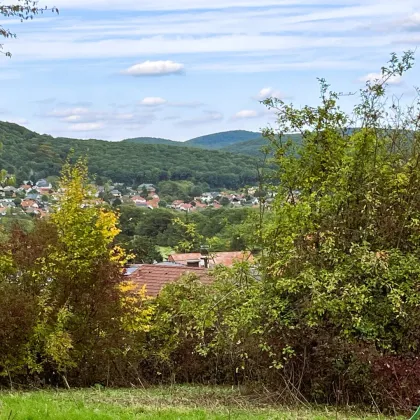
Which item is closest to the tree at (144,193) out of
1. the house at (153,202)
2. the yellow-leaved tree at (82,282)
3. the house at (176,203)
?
the house at (153,202)

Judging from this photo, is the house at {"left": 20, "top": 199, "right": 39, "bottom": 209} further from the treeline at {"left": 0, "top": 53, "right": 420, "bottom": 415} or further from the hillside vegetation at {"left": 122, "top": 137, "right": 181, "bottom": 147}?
the hillside vegetation at {"left": 122, "top": 137, "right": 181, "bottom": 147}

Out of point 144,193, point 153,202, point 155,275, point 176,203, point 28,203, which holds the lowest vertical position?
point 155,275

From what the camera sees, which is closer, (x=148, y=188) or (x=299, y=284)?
(x=299, y=284)

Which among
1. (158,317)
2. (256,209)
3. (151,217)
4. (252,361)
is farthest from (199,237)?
(151,217)

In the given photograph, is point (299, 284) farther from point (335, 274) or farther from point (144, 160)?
point (144, 160)

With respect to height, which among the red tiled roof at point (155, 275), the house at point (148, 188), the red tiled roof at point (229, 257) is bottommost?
the red tiled roof at point (155, 275)

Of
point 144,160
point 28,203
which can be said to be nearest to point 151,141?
point 144,160

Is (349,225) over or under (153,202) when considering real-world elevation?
under

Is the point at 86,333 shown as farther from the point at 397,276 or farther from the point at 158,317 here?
the point at 397,276

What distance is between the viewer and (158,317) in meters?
19.1

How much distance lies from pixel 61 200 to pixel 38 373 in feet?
14.1

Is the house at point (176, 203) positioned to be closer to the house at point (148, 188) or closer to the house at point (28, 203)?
the house at point (148, 188)

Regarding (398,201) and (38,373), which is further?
(38,373)

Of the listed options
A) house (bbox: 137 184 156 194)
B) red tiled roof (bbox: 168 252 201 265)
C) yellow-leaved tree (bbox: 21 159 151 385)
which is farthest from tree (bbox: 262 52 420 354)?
house (bbox: 137 184 156 194)
